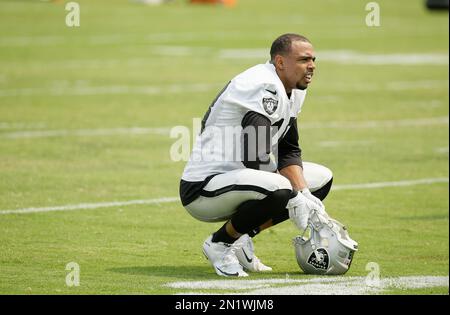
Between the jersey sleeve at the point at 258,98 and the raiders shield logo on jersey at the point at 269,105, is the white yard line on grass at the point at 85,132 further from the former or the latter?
the raiders shield logo on jersey at the point at 269,105

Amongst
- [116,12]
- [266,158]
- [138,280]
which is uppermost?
[266,158]

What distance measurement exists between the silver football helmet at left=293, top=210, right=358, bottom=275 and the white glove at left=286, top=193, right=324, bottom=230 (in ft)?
0.36

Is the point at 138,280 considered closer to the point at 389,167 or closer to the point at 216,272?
the point at 216,272

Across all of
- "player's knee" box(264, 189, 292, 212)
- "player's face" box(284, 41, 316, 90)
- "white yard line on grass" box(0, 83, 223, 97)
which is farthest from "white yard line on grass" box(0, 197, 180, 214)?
"white yard line on grass" box(0, 83, 223, 97)

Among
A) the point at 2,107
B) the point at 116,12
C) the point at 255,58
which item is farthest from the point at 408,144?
the point at 116,12

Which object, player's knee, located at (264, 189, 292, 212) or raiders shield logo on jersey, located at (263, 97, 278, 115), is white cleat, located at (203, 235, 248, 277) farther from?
raiders shield logo on jersey, located at (263, 97, 278, 115)

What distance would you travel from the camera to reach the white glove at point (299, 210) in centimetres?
842

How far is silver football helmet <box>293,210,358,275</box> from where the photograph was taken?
8562 mm

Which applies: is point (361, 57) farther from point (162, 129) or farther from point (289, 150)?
point (289, 150)

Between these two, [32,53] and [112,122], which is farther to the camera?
[32,53]

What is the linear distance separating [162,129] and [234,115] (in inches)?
335

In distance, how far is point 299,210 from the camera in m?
8.43

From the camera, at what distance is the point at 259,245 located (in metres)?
10.0

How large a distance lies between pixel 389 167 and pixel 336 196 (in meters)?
2.07
